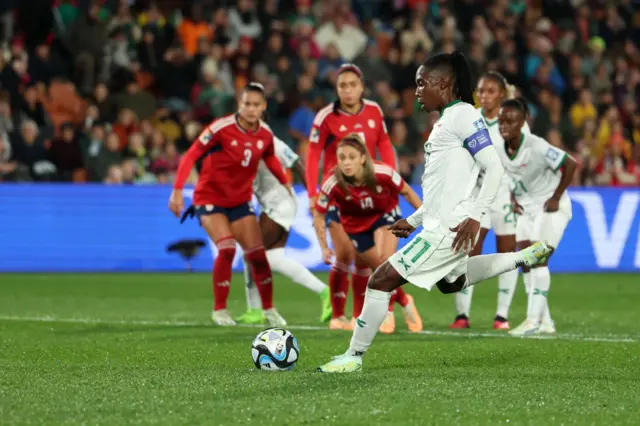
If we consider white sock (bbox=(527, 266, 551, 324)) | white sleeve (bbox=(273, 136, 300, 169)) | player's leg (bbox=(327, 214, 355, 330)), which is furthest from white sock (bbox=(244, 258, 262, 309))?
white sock (bbox=(527, 266, 551, 324))

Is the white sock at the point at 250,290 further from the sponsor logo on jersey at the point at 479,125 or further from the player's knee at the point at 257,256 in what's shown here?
the sponsor logo on jersey at the point at 479,125

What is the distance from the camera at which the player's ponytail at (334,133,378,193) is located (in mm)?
9750

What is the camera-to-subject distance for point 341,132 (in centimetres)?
1115

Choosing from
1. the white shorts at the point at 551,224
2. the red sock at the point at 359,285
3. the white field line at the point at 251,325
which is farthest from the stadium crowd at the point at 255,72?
the white shorts at the point at 551,224

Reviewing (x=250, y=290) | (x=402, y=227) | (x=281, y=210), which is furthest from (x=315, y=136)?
(x=402, y=227)

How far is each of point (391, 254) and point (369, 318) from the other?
3.14 metres

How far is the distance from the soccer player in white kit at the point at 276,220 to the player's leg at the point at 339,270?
2.99ft

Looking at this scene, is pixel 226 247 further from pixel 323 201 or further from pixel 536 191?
pixel 536 191

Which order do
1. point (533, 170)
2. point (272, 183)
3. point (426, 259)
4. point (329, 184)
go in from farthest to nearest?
1. point (272, 183)
2. point (533, 170)
3. point (329, 184)
4. point (426, 259)

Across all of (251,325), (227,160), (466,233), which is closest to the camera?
(466,233)

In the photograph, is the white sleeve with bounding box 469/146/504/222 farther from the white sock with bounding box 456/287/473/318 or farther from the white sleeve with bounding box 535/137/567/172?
the white sock with bounding box 456/287/473/318

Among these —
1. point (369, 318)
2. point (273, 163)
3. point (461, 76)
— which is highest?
point (461, 76)

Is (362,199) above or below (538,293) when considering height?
above

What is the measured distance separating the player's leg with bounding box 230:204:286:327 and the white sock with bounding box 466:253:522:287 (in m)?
3.85
